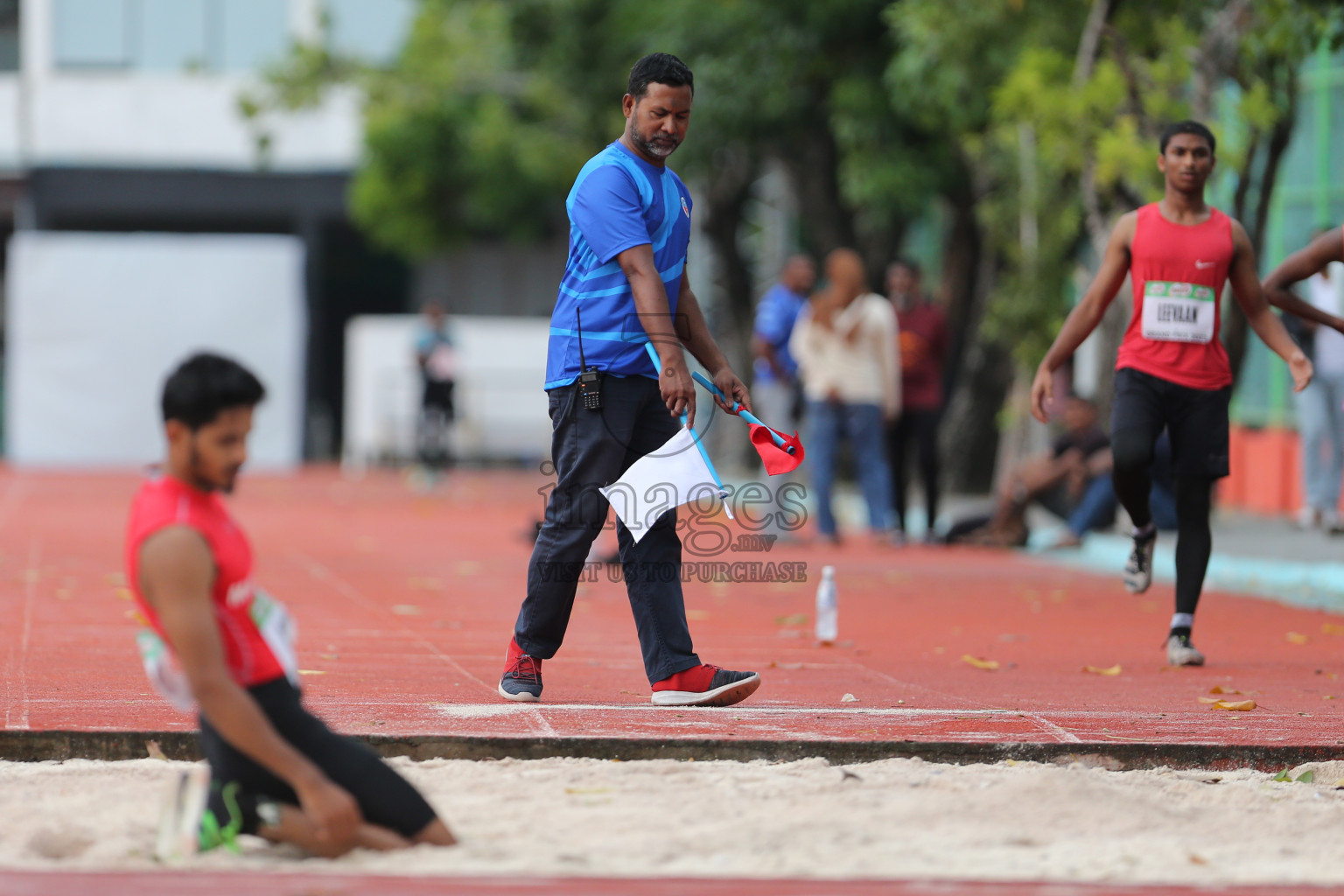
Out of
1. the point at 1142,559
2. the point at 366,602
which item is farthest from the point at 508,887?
the point at 366,602

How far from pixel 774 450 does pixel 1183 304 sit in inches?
80.3

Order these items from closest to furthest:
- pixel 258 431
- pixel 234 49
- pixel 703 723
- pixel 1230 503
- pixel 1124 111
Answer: pixel 703 723 < pixel 1124 111 < pixel 1230 503 < pixel 258 431 < pixel 234 49

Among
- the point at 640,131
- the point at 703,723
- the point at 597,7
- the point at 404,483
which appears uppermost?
the point at 597,7

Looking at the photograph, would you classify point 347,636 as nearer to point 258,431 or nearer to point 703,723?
point 703,723

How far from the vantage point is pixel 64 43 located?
2916 centimetres

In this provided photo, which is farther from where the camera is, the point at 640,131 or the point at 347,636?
the point at 347,636

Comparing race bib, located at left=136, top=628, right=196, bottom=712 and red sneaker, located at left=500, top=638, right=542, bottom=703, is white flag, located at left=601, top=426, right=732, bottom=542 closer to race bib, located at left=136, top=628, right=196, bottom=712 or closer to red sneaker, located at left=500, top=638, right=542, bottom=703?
red sneaker, located at left=500, top=638, right=542, bottom=703

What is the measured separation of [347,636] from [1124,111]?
24.5ft

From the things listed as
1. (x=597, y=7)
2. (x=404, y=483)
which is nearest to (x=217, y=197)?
(x=404, y=483)

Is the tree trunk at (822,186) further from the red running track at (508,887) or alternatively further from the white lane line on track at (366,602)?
the red running track at (508,887)

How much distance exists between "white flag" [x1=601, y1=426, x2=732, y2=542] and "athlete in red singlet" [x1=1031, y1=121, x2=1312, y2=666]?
188 centimetres

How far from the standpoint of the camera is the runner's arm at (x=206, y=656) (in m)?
3.75

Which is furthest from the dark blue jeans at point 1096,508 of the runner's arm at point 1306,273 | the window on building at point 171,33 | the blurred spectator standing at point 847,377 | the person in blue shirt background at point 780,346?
the window on building at point 171,33

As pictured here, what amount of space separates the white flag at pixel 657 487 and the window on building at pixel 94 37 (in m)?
25.6
